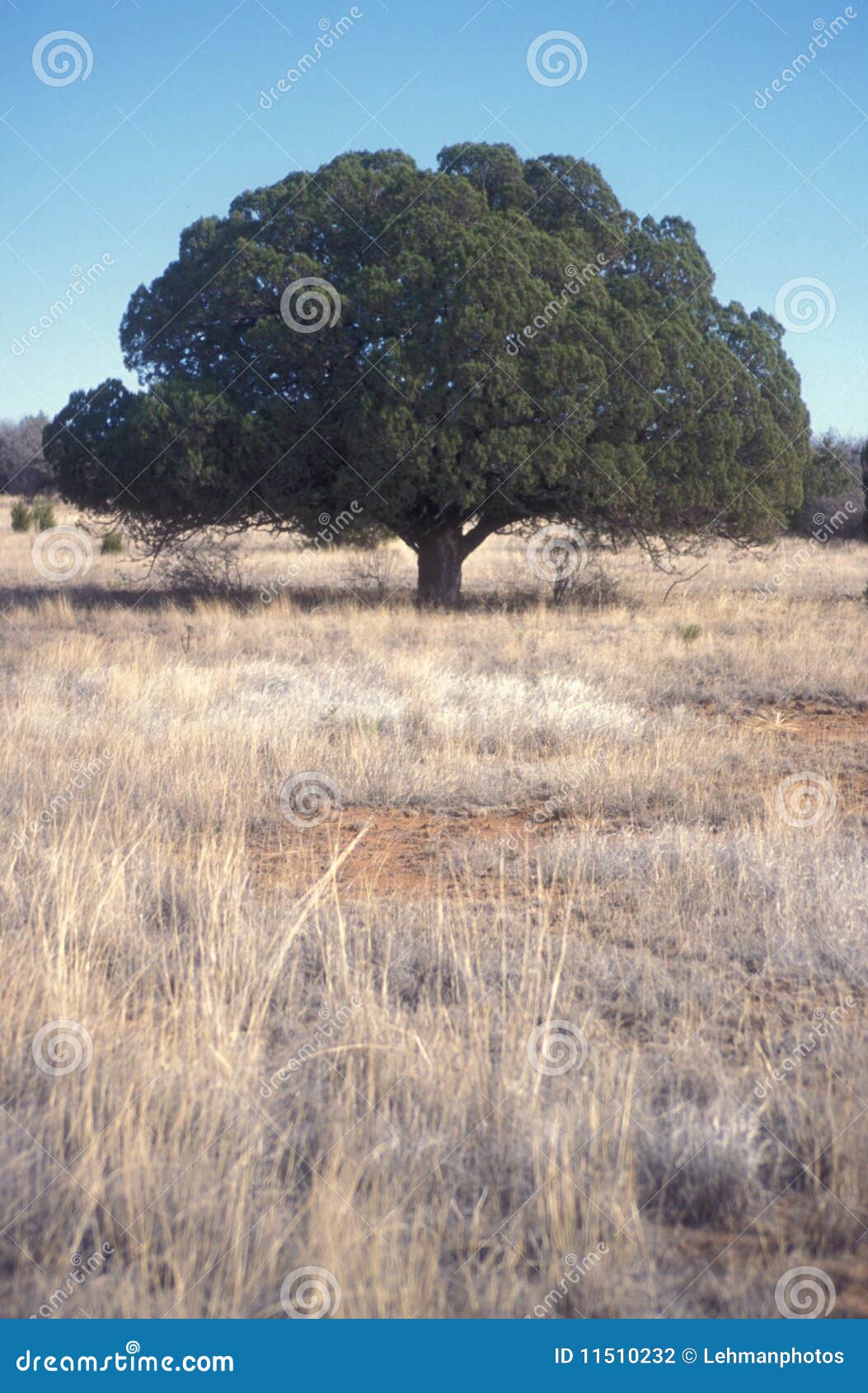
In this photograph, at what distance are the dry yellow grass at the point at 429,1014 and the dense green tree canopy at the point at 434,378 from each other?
755 centimetres

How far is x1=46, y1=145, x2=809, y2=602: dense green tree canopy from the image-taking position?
48.1ft

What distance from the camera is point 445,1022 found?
3484 millimetres

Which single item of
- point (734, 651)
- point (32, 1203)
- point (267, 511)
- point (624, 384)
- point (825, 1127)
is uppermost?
point (624, 384)

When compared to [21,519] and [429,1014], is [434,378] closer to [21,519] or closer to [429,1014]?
[429,1014]

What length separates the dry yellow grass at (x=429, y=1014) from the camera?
2.52 m

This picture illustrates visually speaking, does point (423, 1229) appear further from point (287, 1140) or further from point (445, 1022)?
point (445, 1022)

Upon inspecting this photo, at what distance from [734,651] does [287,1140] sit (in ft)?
32.0

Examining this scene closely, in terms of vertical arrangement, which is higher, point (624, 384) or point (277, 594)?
point (624, 384)

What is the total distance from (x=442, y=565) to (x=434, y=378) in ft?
10.7

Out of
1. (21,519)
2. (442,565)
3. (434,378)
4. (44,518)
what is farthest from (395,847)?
(21,519)

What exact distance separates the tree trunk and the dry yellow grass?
8972 mm

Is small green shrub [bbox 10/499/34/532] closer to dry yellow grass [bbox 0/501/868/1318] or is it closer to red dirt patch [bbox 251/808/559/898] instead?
dry yellow grass [bbox 0/501/868/1318]

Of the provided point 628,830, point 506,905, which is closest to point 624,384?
point 628,830

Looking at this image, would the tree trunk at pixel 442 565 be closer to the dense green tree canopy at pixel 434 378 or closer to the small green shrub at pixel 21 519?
the dense green tree canopy at pixel 434 378
